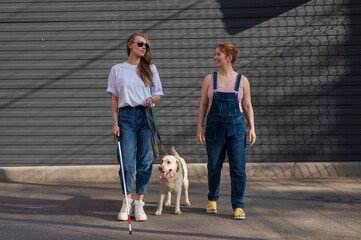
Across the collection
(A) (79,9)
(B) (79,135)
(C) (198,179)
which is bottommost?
(C) (198,179)

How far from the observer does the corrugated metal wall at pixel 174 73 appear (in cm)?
924

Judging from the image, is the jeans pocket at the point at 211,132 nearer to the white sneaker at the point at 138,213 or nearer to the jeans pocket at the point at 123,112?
the jeans pocket at the point at 123,112

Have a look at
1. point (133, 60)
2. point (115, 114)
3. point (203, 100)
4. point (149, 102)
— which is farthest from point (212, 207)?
point (133, 60)

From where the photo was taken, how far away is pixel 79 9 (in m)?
9.30

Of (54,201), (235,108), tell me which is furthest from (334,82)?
(54,201)

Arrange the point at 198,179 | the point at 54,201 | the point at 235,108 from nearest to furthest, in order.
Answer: the point at 235,108 < the point at 54,201 < the point at 198,179

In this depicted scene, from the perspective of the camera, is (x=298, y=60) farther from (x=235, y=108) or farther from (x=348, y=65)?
(x=235, y=108)

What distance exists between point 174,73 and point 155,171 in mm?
1914

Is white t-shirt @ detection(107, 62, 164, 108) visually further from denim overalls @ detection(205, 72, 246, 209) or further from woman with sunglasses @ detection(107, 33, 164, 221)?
denim overalls @ detection(205, 72, 246, 209)

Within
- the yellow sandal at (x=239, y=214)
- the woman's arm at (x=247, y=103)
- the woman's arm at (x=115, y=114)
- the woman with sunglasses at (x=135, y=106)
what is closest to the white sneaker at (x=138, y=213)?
the woman with sunglasses at (x=135, y=106)

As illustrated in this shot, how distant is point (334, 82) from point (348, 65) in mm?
414

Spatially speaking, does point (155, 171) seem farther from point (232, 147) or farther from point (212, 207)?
point (232, 147)

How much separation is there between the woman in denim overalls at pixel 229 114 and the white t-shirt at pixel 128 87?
31.5 inches

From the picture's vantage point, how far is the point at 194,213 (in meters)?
6.39
